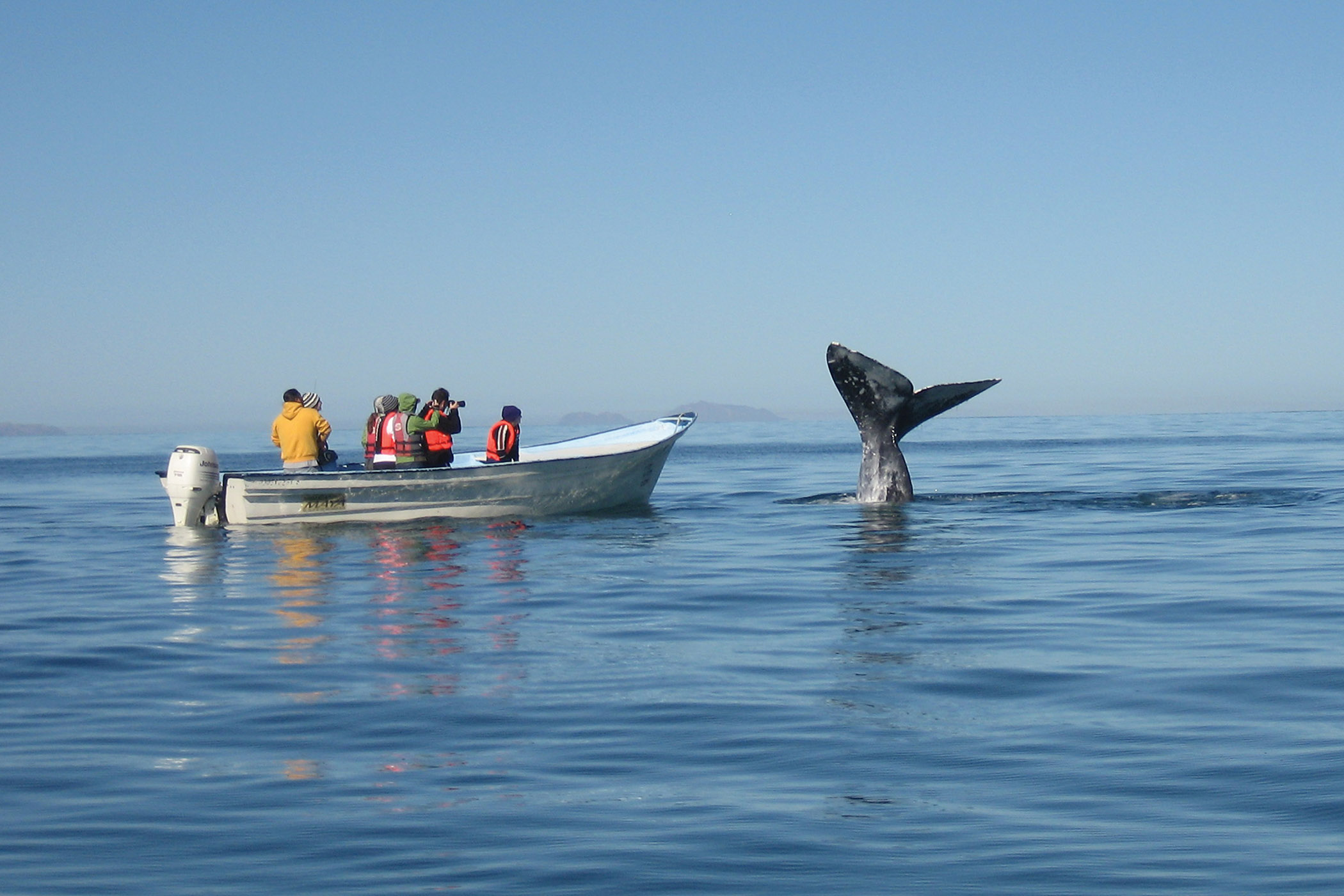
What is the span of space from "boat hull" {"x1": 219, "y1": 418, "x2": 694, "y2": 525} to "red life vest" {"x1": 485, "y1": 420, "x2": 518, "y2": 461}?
2.66 feet

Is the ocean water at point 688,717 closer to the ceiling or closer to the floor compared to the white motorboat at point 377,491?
closer to the floor

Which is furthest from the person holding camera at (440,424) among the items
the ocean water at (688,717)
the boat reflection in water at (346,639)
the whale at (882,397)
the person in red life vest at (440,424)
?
the whale at (882,397)

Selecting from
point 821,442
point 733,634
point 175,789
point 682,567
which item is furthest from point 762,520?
point 821,442

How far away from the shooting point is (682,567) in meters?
17.5

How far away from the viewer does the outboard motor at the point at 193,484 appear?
75.9 feet

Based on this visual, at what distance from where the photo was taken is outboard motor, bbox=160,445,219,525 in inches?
910

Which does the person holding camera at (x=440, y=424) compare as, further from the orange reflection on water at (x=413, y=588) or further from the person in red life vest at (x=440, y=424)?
the orange reflection on water at (x=413, y=588)

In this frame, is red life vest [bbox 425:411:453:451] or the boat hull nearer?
the boat hull

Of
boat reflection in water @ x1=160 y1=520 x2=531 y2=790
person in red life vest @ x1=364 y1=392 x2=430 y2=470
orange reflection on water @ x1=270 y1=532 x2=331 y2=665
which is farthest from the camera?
person in red life vest @ x1=364 y1=392 x2=430 y2=470

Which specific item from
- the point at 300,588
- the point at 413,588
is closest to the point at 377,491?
the point at 300,588

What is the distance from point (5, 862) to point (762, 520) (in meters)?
18.9

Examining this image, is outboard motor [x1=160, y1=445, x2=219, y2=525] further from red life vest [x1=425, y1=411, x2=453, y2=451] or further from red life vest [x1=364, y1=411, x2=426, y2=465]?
red life vest [x1=425, y1=411, x2=453, y2=451]

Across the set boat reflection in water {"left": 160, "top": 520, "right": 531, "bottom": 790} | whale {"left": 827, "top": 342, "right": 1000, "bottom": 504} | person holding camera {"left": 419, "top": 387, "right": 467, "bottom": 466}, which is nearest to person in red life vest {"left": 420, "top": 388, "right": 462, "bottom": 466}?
person holding camera {"left": 419, "top": 387, "right": 467, "bottom": 466}

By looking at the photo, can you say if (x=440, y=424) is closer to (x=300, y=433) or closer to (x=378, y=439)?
(x=378, y=439)
